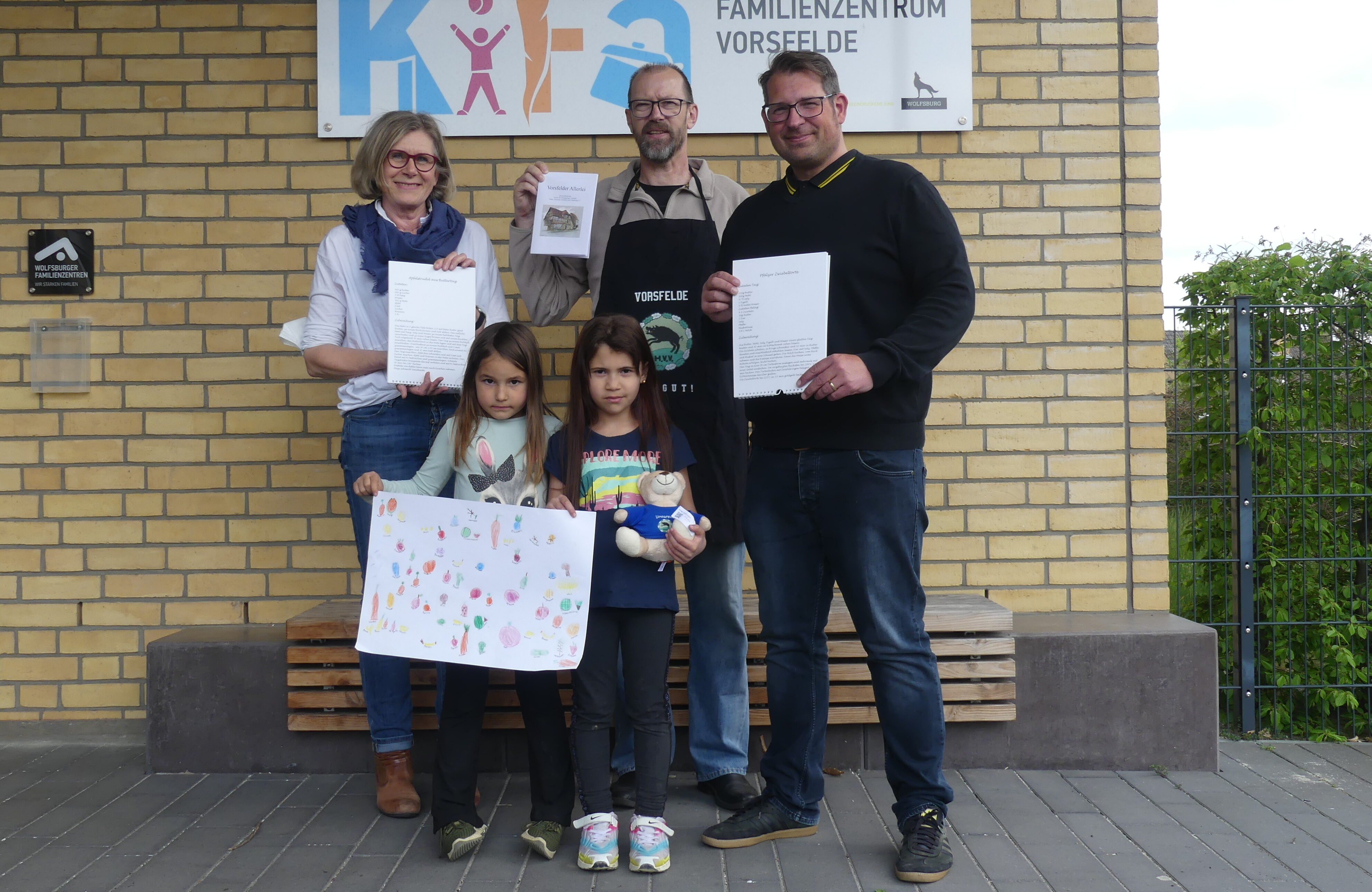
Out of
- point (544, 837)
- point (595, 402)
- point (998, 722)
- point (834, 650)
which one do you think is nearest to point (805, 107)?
point (595, 402)

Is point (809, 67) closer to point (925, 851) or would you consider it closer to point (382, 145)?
point (382, 145)

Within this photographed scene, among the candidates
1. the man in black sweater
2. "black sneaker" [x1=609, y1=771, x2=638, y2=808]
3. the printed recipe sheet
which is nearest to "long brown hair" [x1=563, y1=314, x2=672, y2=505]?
the man in black sweater

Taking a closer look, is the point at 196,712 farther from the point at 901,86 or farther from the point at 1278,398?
the point at 1278,398

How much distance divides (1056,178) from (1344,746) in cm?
246

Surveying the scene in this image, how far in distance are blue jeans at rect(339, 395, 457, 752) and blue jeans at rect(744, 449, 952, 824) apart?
101 cm

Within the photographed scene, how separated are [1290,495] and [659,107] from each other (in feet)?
10.3

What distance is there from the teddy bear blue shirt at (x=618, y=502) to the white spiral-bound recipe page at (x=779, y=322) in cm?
32

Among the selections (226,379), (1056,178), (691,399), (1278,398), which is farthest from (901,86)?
(226,379)

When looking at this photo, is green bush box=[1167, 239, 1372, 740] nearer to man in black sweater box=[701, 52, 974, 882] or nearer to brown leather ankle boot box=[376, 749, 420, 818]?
man in black sweater box=[701, 52, 974, 882]

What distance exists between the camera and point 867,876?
2.79m

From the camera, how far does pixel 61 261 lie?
4.15 m

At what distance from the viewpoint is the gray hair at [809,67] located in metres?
2.85

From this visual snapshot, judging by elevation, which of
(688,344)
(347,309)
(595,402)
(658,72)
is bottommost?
(595,402)

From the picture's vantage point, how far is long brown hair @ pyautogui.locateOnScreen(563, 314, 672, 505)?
2934 mm
